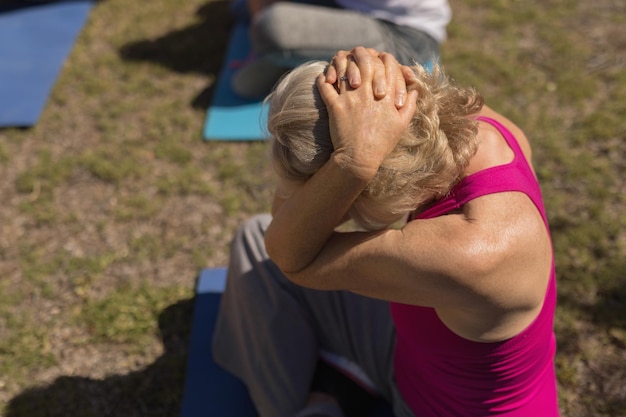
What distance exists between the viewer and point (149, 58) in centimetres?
439

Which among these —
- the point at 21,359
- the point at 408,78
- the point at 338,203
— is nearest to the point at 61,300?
the point at 21,359

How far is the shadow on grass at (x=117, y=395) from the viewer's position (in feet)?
7.89

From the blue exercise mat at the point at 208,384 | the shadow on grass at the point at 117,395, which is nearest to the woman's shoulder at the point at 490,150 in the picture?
the blue exercise mat at the point at 208,384

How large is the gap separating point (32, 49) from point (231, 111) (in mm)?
1745

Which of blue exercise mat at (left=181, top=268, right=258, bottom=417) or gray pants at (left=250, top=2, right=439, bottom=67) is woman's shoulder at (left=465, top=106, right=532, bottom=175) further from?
gray pants at (left=250, top=2, right=439, bottom=67)

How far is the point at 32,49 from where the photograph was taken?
14.6 feet

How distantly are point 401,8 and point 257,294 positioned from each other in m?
2.36

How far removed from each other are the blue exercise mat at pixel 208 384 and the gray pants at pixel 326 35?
5.38ft

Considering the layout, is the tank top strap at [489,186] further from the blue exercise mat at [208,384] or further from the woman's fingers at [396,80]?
the blue exercise mat at [208,384]

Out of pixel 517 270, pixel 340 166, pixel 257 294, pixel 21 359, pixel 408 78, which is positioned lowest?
pixel 21 359

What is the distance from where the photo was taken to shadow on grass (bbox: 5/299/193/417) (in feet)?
7.89

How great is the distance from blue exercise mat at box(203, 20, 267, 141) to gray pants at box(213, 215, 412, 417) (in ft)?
4.90

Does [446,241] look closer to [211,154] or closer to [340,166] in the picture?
[340,166]

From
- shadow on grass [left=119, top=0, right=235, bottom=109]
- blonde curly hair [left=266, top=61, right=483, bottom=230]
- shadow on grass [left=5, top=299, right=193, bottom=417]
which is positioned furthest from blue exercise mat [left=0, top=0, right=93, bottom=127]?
blonde curly hair [left=266, top=61, right=483, bottom=230]
